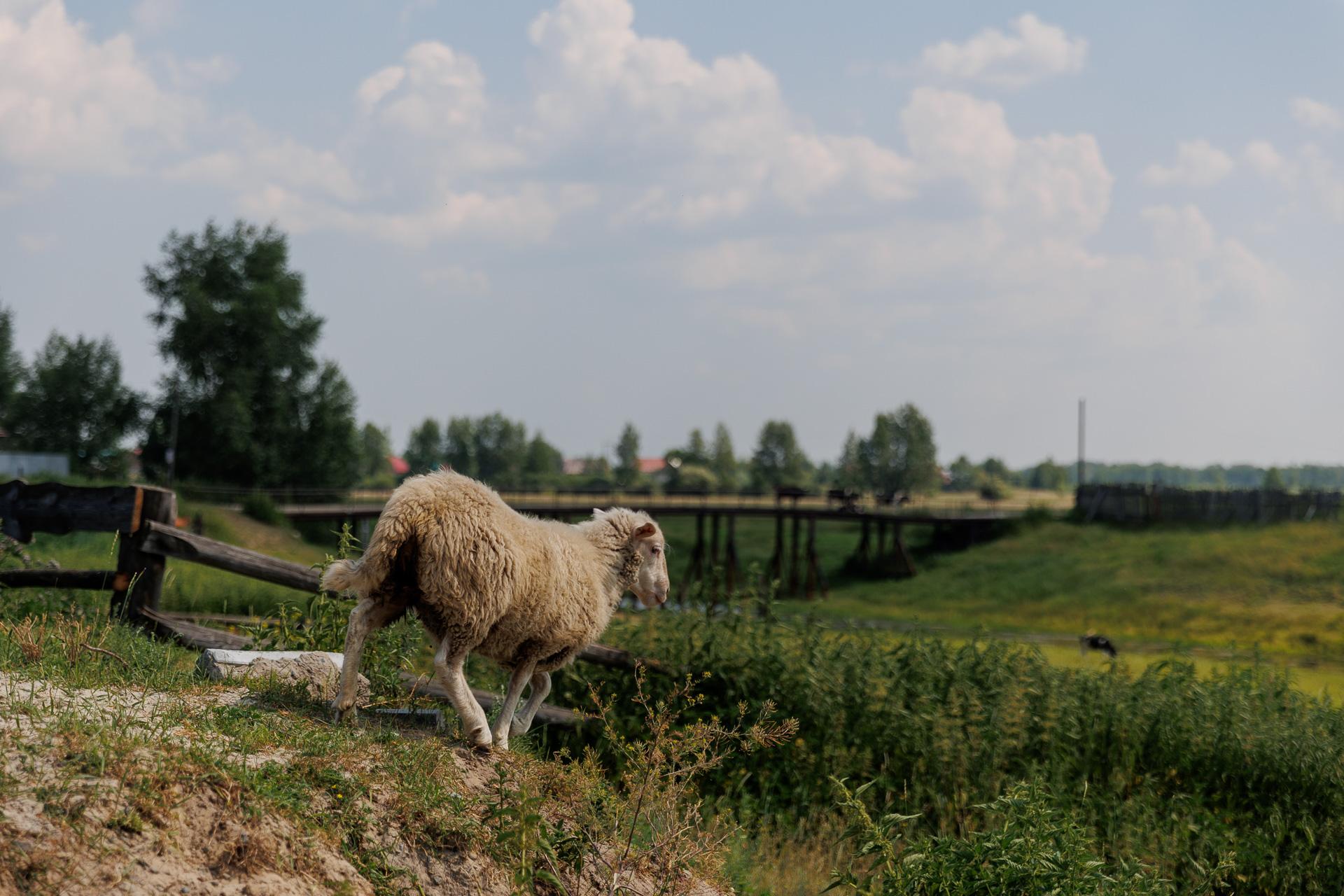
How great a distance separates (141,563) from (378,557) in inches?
166

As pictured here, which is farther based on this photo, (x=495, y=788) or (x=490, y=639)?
(x=490, y=639)

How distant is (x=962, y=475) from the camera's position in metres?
145

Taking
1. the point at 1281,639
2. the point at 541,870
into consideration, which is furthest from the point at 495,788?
the point at 1281,639

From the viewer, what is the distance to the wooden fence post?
869cm

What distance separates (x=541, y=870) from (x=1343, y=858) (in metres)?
6.62

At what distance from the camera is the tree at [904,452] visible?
349ft

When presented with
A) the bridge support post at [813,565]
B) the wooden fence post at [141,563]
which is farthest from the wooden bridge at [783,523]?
the wooden fence post at [141,563]

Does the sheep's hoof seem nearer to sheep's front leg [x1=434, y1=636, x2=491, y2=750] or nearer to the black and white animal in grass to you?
sheep's front leg [x1=434, y1=636, x2=491, y2=750]

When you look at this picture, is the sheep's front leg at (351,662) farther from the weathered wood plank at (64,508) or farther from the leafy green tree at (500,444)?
the leafy green tree at (500,444)

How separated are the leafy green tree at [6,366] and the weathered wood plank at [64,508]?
2764 inches

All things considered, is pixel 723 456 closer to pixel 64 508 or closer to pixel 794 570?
pixel 794 570

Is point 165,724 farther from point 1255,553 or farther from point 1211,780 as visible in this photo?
point 1255,553

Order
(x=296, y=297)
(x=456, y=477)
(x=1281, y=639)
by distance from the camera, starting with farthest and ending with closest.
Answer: (x=296, y=297)
(x=1281, y=639)
(x=456, y=477)

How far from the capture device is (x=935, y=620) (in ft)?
118
